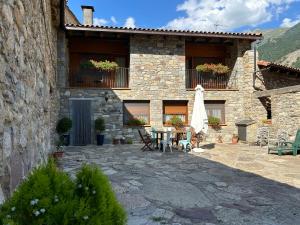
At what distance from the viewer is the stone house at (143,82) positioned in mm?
13531

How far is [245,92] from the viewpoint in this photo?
48.3 ft

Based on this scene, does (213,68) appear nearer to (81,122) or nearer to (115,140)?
(115,140)

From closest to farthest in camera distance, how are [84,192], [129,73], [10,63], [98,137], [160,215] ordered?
[84,192] < [10,63] < [160,215] < [98,137] < [129,73]

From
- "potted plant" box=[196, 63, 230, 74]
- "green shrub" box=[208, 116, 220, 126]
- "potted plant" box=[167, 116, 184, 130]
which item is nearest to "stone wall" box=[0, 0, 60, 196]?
"potted plant" box=[167, 116, 184, 130]

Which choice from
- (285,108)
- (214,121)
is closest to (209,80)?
(214,121)

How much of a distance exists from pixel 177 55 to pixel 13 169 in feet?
42.6

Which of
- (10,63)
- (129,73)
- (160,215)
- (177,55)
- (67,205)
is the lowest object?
(160,215)

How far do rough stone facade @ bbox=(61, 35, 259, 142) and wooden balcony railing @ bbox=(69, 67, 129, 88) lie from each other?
60 centimetres

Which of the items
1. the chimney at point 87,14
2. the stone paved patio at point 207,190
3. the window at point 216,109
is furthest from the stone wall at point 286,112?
the chimney at point 87,14

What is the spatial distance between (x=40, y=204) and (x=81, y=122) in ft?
39.8

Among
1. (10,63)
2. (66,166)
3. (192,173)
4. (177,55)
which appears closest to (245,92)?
(177,55)

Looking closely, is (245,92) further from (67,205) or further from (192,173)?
(67,205)

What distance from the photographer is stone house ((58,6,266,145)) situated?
13.5 metres

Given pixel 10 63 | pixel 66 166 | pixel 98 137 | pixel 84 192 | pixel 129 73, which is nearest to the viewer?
pixel 84 192
